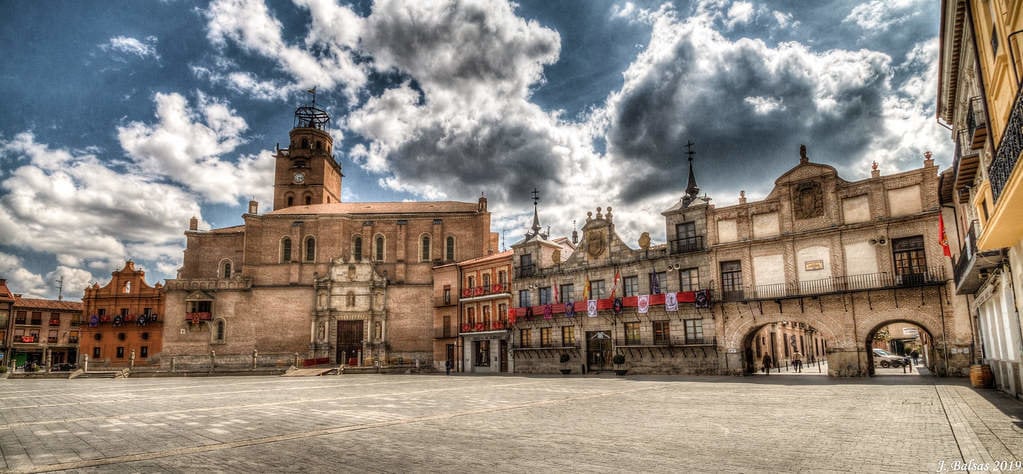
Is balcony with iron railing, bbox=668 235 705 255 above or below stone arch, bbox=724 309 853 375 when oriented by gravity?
above

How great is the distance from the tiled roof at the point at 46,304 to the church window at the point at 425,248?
51919mm

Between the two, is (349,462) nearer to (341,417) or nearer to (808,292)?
(341,417)

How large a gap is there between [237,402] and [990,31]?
2194 cm

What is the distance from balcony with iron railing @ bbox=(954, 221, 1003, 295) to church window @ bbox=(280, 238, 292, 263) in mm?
50618

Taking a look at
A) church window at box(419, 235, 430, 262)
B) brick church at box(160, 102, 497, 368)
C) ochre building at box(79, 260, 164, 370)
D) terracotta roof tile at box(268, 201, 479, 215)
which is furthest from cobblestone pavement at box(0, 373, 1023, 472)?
ochre building at box(79, 260, 164, 370)

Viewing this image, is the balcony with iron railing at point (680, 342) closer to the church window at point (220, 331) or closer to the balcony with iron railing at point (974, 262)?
the balcony with iron railing at point (974, 262)

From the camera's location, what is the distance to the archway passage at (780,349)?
3319cm

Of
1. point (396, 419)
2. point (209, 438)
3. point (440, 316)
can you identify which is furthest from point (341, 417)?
point (440, 316)

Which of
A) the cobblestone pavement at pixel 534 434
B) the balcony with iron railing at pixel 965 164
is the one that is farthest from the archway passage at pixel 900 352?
the cobblestone pavement at pixel 534 434

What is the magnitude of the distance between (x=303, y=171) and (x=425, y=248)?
23528 millimetres

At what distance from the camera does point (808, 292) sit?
2967 cm

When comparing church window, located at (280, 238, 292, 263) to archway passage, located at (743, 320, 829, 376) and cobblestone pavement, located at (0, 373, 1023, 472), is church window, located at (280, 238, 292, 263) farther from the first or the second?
archway passage, located at (743, 320, 829, 376)

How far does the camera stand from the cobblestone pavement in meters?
8.23

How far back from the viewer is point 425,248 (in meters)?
56.0
